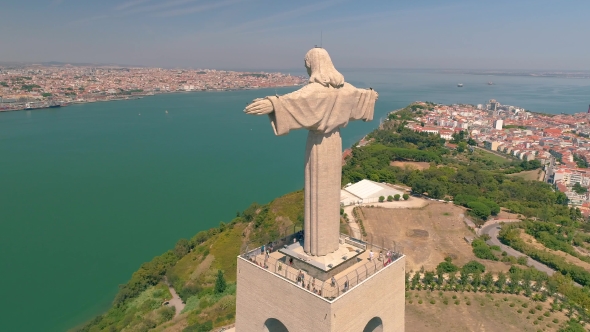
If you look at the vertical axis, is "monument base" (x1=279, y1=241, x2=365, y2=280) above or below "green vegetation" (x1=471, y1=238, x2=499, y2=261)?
above

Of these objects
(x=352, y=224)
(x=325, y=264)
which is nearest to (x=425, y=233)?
(x=352, y=224)

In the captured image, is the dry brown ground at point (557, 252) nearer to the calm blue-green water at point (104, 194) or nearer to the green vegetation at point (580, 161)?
the calm blue-green water at point (104, 194)

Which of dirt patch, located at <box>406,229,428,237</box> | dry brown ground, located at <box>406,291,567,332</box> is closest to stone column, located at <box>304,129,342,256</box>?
dry brown ground, located at <box>406,291,567,332</box>

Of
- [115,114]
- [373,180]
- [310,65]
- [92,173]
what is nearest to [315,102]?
[310,65]

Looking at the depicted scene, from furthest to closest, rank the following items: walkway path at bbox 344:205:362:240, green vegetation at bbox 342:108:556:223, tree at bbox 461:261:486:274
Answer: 1. green vegetation at bbox 342:108:556:223
2. walkway path at bbox 344:205:362:240
3. tree at bbox 461:261:486:274

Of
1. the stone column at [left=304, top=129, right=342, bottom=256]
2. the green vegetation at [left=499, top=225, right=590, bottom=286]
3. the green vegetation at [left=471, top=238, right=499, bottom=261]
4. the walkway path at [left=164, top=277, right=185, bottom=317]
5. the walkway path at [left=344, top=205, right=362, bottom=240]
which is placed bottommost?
the walkway path at [left=164, top=277, right=185, bottom=317]

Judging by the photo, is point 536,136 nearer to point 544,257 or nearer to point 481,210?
point 481,210

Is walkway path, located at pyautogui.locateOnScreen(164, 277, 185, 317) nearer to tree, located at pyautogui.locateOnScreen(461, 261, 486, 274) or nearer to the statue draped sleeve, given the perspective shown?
tree, located at pyautogui.locateOnScreen(461, 261, 486, 274)
